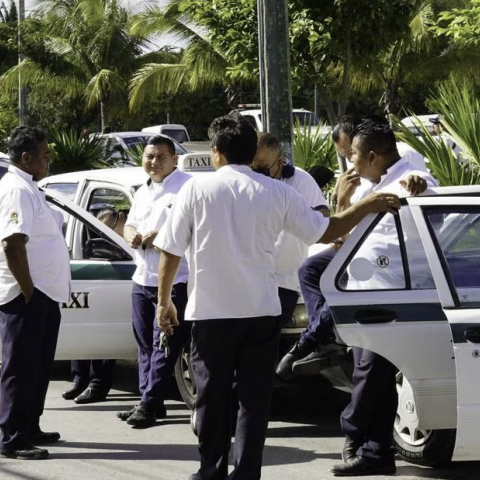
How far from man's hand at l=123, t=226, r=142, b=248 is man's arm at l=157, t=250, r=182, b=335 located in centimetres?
194

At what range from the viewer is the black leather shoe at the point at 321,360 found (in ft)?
22.4

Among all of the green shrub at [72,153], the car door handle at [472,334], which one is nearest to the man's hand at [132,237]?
the car door handle at [472,334]

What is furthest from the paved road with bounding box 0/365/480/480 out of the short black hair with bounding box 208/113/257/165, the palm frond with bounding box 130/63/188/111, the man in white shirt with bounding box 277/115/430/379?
the palm frond with bounding box 130/63/188/111

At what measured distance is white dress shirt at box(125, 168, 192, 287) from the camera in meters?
7.82

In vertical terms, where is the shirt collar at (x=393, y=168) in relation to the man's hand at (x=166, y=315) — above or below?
above

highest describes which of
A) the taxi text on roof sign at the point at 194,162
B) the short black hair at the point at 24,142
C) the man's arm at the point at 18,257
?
the short black hair at the point at 24,142

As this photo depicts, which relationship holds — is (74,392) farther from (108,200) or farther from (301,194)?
(301,194)

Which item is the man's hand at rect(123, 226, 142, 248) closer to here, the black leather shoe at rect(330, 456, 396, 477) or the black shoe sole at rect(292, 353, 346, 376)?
the black shoe sole at rect(292, 353, 346, 376)

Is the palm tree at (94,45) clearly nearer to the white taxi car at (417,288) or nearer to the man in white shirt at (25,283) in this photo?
the man in white shirt at (25,283)

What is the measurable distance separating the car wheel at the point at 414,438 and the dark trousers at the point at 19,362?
83.3 inches

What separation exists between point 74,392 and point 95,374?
0.74 ft

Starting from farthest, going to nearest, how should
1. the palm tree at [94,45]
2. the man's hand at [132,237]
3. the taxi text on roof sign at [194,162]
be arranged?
the palm tree at [94,45], the taxi text on roof sign at [194,162], the man's hand at [132,237]

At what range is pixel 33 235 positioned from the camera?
6.94 m

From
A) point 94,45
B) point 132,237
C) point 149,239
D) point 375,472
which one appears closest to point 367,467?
point 375,472
